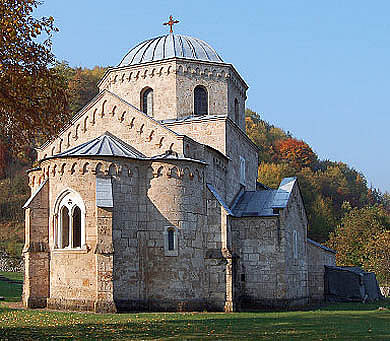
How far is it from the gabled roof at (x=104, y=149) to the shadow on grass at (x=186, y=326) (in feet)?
18.5

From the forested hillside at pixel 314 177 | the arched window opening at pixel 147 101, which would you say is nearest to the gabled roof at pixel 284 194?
the arched window opening at pixel 147 101

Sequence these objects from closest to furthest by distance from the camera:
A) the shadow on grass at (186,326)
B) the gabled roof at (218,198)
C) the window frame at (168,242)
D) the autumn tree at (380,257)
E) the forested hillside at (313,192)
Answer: the shadow on grass at (186,326) → the window frame at (168,242) → the gabled roof at (218,198) → the autumn tree at (380,257) → the forested hillside at (313,192)

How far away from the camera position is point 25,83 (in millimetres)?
13250

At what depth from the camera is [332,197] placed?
64688 mm

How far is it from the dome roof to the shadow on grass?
502 inches

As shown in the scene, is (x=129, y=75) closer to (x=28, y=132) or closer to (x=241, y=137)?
(x=241, y=137)

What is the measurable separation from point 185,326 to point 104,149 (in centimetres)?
800

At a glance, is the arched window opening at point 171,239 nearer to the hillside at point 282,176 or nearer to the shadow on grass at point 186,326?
the shadow on grass at point 186,326

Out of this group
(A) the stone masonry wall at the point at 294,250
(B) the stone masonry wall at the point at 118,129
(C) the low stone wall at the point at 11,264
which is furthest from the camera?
(C) the low stone wall at the point at 11,264

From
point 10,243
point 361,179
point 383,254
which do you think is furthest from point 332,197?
point 10,243

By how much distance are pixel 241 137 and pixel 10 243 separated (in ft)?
78.2

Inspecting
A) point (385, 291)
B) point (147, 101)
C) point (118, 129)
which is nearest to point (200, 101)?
point (147, 101)

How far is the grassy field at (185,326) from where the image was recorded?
12.6 m

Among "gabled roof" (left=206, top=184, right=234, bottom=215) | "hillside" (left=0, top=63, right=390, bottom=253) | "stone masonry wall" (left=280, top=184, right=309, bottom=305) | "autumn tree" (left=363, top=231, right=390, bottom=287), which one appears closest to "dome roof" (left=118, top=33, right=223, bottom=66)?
"gabled roof" (left=206, top=184, right=234, bottom=215)
